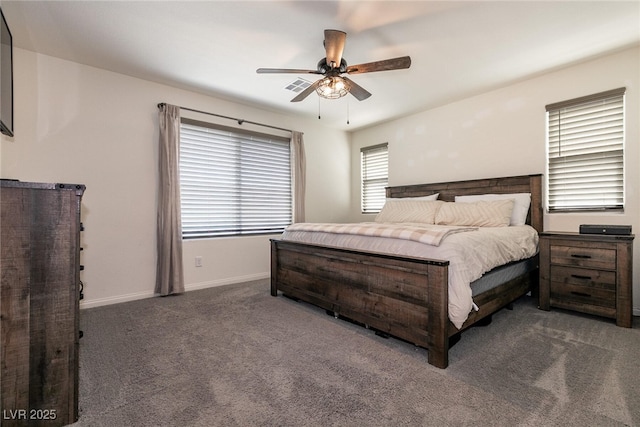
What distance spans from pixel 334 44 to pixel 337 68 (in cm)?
23

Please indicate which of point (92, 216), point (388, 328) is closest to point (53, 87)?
point (92, 216)

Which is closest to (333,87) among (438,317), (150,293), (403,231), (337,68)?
(337,68)

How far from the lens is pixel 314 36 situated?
245 centimetres

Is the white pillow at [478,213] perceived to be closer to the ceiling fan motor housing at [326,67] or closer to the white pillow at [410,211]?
the white pillow at [410,211]

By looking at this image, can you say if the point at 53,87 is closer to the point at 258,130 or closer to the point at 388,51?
the point at 258,130

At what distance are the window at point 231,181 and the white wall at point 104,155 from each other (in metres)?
0.29

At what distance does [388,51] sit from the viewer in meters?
2.71

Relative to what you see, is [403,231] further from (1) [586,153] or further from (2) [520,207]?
(1) [586,153]

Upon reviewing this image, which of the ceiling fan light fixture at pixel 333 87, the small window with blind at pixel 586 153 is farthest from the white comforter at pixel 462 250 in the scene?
the ceiling fan light fixture at pixel 333 87

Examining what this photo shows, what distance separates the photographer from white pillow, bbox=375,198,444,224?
141 inches

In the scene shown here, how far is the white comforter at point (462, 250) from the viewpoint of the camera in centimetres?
177

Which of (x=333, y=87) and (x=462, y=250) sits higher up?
(x=333, y=87)

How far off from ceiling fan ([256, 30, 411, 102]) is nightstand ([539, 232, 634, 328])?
86.5 inches

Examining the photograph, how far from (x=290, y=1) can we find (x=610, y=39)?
282cm
